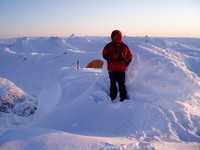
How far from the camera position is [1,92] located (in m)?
5.58

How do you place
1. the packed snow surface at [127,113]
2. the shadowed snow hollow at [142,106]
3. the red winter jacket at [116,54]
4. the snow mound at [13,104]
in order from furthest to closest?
the snow mound at [13,104], the red winter jacket at [116,54], the shadowed snow hollow at [142,106], the packed snow surface at [127,113]

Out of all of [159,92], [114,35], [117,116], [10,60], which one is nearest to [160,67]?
[159,92]

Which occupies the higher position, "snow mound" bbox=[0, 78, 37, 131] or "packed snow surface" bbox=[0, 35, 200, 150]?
"packed snow surface" bbox=[0, 35, 200, 150]

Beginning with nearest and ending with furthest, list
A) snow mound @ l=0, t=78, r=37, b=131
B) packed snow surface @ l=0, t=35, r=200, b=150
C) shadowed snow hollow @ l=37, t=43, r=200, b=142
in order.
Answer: packed snow surface @ l=0, t=35, r=200, b=150 < shadowed snow hollow @ l=37, t=43, r=200, b=142 < snow mound @ l=0, t=78, r=37, b=131

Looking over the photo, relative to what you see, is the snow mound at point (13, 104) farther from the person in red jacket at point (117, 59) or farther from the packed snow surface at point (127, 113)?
the person in red jacket at point (117, 59)

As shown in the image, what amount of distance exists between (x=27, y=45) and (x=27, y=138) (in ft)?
87.9

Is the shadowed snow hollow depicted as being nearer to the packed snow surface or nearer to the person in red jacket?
the packed snow surface

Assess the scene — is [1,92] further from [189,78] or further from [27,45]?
[27,45]

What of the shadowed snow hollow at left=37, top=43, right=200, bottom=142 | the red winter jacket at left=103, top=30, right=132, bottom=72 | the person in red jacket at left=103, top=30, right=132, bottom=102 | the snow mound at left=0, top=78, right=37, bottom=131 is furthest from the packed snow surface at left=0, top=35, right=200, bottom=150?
the snow mound at left=0, top=78, right=37, bottom=131

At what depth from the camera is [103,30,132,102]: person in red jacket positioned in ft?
11.1

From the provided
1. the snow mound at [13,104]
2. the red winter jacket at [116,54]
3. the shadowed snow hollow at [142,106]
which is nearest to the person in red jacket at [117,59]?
the red winter jacket at [116,54]

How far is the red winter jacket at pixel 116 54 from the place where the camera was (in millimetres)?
3393

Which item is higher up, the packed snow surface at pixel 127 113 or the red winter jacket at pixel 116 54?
the red winter jacket at pixel 116 54

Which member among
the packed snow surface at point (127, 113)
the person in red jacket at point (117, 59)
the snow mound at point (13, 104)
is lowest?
the snow mound at point (13, 104)
